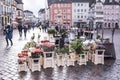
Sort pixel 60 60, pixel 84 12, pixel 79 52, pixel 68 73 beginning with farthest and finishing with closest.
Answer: pixel 84 12 → pixel 79 52 → pixel 60 60 → pixel 68 73

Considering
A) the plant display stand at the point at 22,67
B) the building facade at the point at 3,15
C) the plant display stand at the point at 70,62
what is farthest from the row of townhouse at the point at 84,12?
the plant display stand at the point at 22,67

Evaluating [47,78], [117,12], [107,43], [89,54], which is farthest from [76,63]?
[117,12]

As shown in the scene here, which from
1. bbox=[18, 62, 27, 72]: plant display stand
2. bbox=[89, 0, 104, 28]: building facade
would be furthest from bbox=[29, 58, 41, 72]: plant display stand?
bbox=[89, 0, 104, 28]: building facade

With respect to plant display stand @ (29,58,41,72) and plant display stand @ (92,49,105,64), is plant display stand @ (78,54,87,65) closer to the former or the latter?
plant display stand @ (92,49,105,64)

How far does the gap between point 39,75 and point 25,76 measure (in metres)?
0.51

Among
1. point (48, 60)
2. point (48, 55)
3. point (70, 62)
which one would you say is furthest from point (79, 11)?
point (48, 60)

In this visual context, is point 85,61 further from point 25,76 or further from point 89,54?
point 25,76

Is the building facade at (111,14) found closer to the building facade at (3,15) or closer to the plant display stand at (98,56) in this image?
the building facade at (3,15)

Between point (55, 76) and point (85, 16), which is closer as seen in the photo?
point (55, 76)

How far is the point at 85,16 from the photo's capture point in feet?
339

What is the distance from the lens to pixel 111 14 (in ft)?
328

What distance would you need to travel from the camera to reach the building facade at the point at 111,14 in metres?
99.3

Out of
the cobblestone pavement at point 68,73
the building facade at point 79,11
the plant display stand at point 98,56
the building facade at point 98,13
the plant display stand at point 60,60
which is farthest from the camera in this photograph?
the building facade at point 79,11

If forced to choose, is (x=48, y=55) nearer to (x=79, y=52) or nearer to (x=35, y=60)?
(x=35, y=60)
